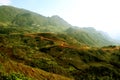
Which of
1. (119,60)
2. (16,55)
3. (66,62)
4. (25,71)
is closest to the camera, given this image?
(25,71)

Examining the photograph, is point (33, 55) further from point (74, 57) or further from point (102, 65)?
point (102, 65)

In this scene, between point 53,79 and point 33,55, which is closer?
point 53,79

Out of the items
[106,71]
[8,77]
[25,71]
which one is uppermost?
[8,77]

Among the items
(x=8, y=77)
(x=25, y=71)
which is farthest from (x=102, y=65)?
(x=8, y=77)

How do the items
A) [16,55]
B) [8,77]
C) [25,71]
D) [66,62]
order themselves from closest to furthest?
[8,77] < [25,71] < [16,55] < [66,62]

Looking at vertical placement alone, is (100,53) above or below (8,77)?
below

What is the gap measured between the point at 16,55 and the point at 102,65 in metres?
31.4

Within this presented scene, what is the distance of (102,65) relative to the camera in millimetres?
90750

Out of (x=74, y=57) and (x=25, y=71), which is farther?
(x=74, y=57)

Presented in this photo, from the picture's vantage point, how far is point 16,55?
8462cm

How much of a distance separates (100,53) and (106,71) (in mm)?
17488

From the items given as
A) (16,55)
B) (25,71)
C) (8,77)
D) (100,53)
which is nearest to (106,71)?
(100,53)

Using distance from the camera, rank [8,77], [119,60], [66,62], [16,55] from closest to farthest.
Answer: [8,77]
[16,55]
[66,62]
[119,60]

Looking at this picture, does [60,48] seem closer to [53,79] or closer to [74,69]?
[74,69]
